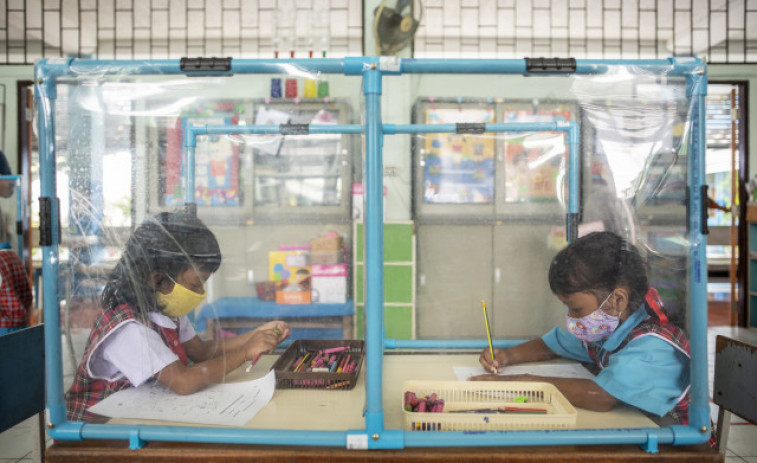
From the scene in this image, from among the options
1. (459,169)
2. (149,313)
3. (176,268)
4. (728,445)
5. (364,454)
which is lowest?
(728,445)

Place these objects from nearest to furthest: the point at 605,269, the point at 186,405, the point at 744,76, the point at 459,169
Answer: the point at 186,405, the point at 605,269, the point at 459,169, the point at 744,76

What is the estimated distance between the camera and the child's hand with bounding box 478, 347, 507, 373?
1339mm

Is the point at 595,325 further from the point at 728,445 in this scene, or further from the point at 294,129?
the point at 728,445

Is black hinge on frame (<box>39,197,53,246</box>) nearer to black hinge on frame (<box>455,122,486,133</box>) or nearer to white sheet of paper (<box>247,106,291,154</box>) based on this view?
white sheet of paper (<box>247,106,291,154</box>)

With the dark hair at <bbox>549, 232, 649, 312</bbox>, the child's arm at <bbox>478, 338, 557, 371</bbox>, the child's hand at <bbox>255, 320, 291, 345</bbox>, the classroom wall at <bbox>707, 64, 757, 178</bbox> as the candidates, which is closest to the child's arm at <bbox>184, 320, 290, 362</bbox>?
the child's hand at <bbox>255, 320, 291, 345</bbox>

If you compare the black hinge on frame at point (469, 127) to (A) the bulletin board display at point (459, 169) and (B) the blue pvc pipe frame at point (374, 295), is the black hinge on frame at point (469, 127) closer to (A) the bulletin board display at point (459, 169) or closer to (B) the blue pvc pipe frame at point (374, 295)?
(A) the bulletin board display at point (459, 169)

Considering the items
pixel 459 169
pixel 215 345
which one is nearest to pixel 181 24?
pixel 459 169

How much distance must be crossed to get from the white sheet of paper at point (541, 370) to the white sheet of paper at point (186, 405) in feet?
1.79

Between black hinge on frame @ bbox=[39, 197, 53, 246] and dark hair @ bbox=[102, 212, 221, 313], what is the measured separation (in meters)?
0.14

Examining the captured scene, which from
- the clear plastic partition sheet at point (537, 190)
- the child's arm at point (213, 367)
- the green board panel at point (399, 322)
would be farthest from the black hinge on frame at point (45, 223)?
the green board panel at point (399, 322)

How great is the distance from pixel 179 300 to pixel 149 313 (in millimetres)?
69

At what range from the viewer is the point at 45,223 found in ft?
3.16

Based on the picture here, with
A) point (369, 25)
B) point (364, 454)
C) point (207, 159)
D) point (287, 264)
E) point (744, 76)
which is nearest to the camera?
point (364, 454)

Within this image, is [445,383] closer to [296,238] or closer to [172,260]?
[296,238]
